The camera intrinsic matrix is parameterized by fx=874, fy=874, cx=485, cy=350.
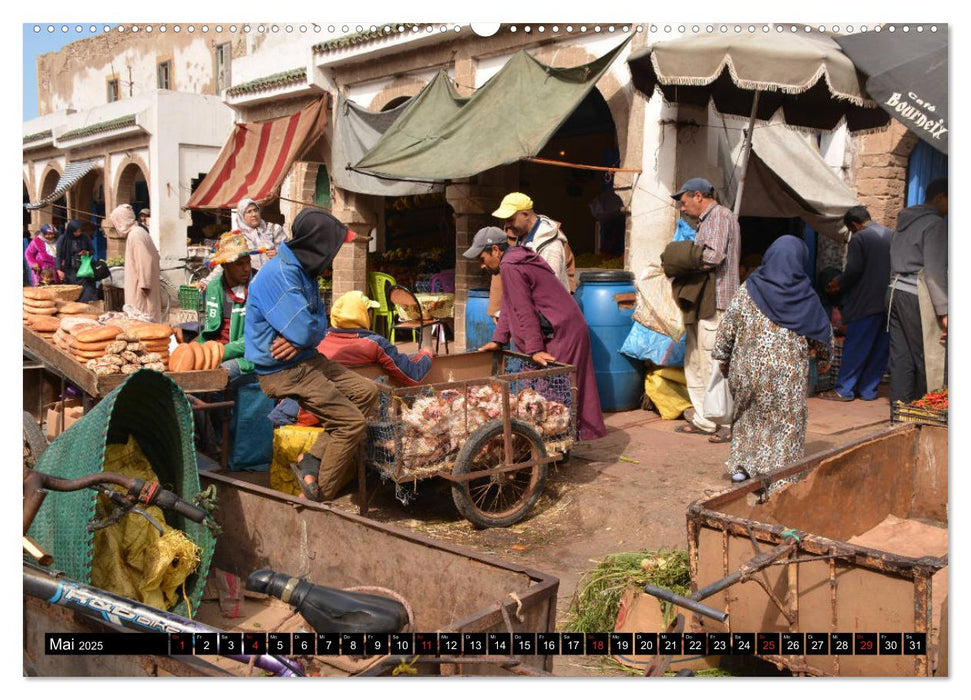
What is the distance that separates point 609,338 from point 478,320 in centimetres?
134

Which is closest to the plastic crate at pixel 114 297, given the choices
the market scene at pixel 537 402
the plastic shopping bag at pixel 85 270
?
the market scene at pixel 537 402

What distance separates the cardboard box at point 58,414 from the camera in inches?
251

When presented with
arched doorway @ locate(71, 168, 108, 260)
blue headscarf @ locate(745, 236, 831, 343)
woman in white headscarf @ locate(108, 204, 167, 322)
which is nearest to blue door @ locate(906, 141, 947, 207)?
blue headscarf @ locate(745, 236, 831, 343)

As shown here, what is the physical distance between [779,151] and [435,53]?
439 cm

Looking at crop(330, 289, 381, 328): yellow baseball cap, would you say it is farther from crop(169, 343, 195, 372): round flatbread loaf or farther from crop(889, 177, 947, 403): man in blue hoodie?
crop(889, 177, 947, 403): man in blue hoodie

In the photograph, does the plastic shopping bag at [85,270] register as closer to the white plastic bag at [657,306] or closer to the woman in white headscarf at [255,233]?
the woman in white headscarf at [255,233]

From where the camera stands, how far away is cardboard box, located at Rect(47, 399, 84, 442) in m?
6.38

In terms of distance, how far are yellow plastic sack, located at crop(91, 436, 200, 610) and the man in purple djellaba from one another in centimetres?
306

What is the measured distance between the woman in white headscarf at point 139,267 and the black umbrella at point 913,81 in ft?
20.1

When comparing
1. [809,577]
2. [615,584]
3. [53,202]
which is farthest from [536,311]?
[53,202]

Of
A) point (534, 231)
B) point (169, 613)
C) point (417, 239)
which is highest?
point (417, 239)

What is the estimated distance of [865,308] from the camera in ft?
28.5

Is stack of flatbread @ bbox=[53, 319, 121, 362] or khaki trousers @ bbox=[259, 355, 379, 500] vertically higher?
stack of flatbread @ bbox=[53, 319, 121, 362]

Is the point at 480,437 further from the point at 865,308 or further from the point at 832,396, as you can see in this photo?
the point at 865,308
